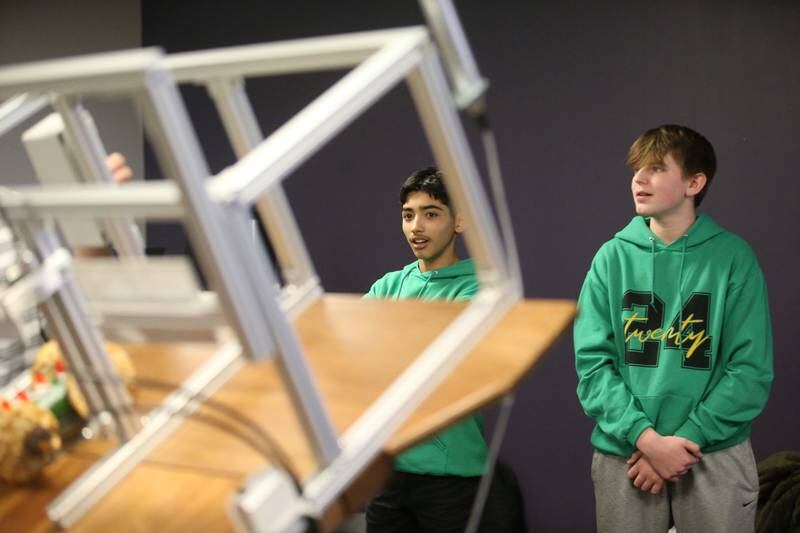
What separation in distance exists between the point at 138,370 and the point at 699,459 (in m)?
1.58

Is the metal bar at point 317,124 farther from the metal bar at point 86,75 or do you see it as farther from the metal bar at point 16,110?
the metal bar at point 16,110

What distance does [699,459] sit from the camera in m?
2.37

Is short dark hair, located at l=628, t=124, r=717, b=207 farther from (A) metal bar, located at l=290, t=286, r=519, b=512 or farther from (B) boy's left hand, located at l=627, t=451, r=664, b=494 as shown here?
(A) metal bar, located at l=290, t=286, r=519, b=512

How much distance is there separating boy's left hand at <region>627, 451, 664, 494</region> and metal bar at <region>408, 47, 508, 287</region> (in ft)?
4.54

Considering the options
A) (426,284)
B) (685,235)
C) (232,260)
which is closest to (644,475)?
(685,235)

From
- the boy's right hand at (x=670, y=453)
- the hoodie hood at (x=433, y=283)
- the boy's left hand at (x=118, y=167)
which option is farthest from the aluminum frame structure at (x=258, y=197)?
the boy's right hand at (x=670, y=453)

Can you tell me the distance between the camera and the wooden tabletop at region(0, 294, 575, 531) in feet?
3.19

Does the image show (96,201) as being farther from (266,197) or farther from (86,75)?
(266,197)

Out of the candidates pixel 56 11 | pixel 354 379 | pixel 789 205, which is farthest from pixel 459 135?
pixel 56 11

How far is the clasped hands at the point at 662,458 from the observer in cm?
232

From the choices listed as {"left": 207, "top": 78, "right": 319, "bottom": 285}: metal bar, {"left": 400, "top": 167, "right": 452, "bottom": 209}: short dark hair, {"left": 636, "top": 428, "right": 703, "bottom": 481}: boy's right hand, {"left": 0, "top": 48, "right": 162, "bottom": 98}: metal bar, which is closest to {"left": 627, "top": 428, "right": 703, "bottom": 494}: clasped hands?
{"left": 636, "top": 428, "right": 703, "bottom": 481}: boy's right hand

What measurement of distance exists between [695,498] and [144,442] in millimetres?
1718

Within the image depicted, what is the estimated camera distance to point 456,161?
111 centimetres

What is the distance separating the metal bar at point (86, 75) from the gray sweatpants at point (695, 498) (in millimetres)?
1943
